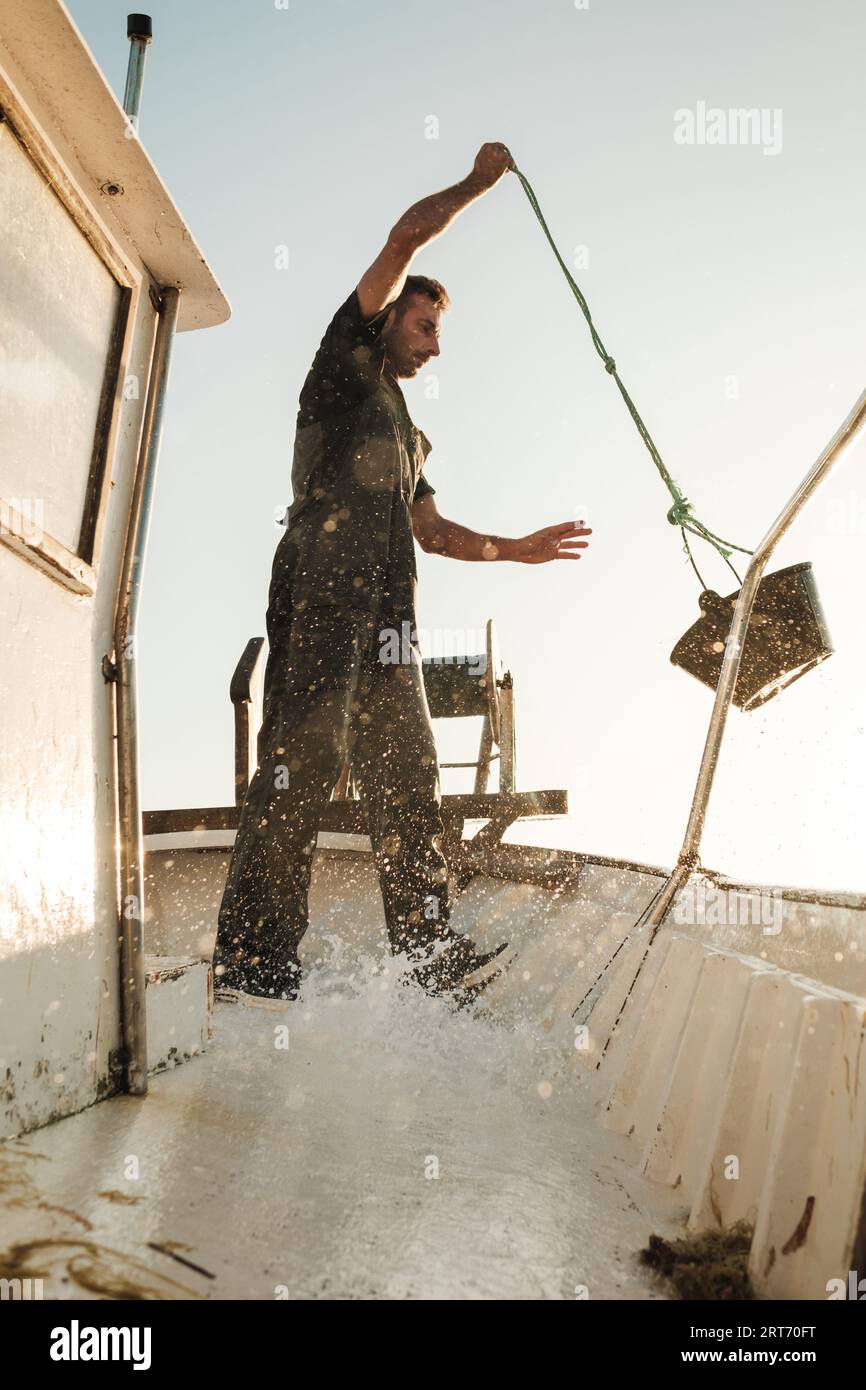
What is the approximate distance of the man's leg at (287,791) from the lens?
195cm

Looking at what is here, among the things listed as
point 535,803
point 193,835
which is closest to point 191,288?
point 193,835

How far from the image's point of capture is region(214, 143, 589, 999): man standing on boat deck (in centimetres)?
205

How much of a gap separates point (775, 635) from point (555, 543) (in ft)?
2.61

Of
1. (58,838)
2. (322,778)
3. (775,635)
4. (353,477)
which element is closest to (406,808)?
(322,778)

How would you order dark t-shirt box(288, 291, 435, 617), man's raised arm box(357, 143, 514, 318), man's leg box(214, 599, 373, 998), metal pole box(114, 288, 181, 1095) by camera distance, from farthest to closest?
dark t-shirt box(288, 291, 435, 617) < man's raised arm box(357, 143, 514, 318) < man's leg box(214, 599, 373, 998) < metal pole box(114, 288, 181, 1095)

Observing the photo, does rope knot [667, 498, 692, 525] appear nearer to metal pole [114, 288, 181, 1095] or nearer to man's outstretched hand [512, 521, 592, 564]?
man's outstretched hand [512, 521, 592, 564]

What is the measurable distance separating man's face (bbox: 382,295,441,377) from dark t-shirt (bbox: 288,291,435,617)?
189 millimetres

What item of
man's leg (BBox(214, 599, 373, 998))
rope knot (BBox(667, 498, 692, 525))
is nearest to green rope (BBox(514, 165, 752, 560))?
rope knot (BBox(667, 498, 692, 525))

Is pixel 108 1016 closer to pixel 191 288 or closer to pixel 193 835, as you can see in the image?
pixel 191 288

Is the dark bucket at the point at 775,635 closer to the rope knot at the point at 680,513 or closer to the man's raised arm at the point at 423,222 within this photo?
the rope knot at the point at 680,513

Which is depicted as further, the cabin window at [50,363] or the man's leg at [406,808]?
the man's leg at [406,808]

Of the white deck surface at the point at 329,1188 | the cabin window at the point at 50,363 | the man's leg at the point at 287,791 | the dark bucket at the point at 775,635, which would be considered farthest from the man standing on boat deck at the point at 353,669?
the cabin window at the point at 50,363

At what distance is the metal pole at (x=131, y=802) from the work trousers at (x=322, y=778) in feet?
1.94


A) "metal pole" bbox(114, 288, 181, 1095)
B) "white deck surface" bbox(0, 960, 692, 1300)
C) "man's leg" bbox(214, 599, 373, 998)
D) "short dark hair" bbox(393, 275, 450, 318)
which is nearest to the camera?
"white deck surface" bbox(0, 960, 692, 1300)
